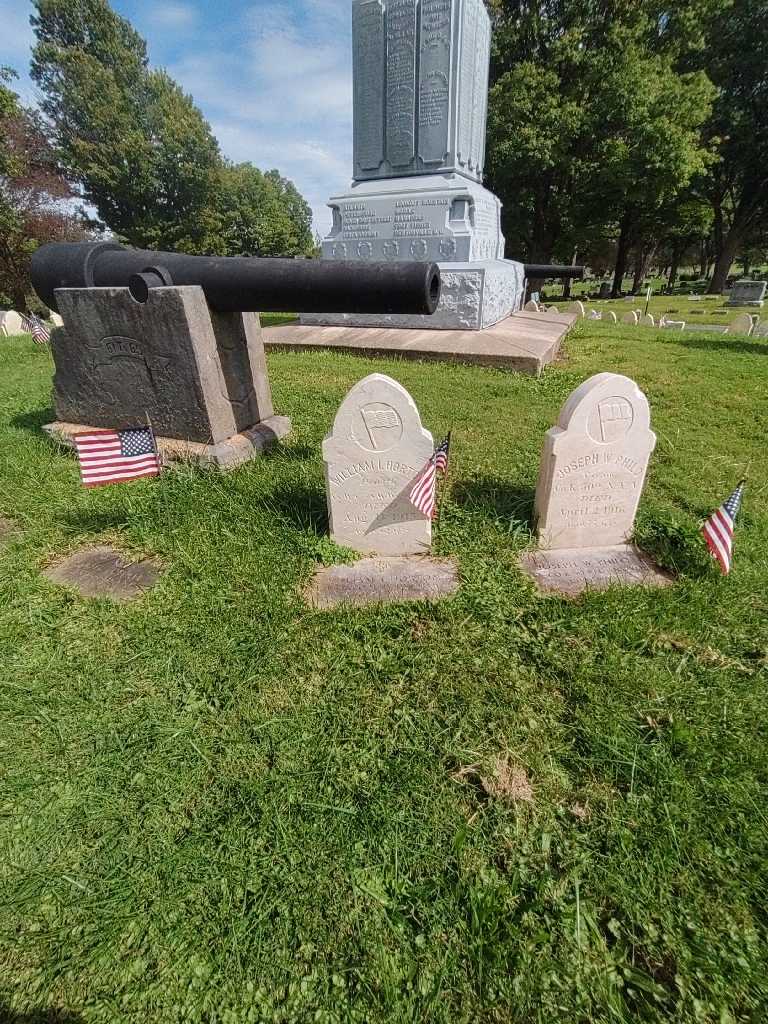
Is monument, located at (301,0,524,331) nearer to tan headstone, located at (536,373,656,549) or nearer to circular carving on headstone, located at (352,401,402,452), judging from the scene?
tan headstone, located at (536,373,656,549)

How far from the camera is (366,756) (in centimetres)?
184

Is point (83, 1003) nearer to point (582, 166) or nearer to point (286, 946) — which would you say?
point (286, 946)

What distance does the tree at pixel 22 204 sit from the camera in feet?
58.5

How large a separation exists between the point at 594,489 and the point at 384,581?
1.40 metres

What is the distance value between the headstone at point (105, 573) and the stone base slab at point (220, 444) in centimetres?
97

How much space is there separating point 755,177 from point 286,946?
32969 mm

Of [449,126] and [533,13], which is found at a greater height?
[533,13]

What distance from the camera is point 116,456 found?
3.11 metres

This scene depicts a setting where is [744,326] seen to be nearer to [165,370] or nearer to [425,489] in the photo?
[425,489]

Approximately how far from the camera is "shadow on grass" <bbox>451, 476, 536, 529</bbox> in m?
3.28

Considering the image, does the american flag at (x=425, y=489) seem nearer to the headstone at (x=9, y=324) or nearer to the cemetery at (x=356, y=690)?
the cemetery at (x=356, y=690)

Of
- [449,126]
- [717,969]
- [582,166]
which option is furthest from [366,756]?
[582,166]

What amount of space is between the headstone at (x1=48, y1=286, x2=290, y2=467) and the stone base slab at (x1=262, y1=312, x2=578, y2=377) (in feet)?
13.1

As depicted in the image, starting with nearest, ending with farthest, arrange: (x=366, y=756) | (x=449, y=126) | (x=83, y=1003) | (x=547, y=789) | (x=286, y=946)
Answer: (x=83, y=1003)
(x=286, y=946)
(x=547, y=789)
(x=366, y=756)
(x=449, y=126)
